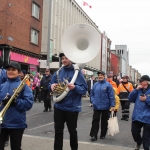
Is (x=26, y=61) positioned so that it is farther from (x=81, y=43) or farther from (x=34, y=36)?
(x=81, y=43)

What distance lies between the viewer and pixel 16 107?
376 cm

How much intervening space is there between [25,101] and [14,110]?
204mm

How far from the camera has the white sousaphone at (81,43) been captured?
4.78 meters

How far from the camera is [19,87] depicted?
149 inches

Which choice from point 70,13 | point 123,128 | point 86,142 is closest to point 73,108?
point 86,142

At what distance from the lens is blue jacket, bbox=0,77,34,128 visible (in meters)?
3.73

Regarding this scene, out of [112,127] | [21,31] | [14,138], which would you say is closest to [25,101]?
[14,138]

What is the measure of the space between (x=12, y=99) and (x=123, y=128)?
570 cm

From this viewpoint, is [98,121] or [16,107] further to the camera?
[98,121]

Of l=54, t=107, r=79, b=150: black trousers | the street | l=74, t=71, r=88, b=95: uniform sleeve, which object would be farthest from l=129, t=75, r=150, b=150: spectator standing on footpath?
l=54, t=107, r=79, b=150: black trousers

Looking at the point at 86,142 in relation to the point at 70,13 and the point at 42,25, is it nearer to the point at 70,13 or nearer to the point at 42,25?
the point at 42,25

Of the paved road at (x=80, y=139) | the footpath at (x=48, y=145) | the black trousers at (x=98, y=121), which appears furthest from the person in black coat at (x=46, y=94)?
the footpath at (x=48, y=145)

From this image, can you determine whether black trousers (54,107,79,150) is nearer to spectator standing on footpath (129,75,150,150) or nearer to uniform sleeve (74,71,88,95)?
uniform sleeve (74,71,88,95)

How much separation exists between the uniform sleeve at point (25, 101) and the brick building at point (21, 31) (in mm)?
15493
